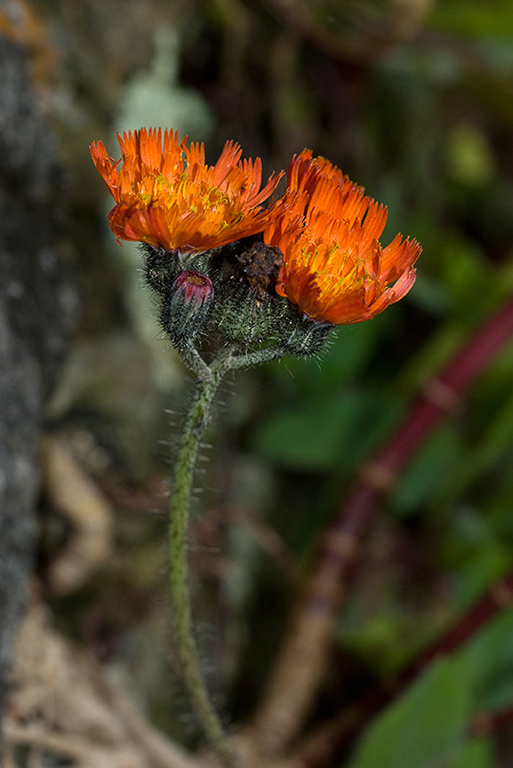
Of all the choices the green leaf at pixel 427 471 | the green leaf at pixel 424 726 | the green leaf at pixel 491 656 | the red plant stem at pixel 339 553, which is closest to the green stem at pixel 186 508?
the green leaf at pixel 424 726

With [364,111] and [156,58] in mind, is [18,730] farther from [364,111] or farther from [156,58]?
[364,111]

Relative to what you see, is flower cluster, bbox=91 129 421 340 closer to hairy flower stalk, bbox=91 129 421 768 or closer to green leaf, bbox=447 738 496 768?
hairy flower stalk, bbox=91 129 421 768

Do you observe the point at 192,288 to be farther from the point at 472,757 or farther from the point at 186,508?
the point at 472,757

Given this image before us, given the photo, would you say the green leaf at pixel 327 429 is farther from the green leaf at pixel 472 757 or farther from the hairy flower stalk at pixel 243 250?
the hairy flower stalk at pixel 243 250

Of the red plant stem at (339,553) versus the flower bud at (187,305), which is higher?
the flower bud at (187,305)

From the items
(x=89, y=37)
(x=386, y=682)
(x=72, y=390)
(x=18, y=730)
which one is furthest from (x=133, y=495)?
(x=89, y=37)

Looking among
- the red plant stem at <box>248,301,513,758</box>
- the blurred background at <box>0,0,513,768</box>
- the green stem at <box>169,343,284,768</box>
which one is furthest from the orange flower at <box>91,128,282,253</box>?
the red plant stem at <box>248,301,513,758</box>

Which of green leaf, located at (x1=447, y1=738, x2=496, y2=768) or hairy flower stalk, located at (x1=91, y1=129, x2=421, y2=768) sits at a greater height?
hairy flower stalk, located at (x1=91, y1=129, x2=421, y2=768)

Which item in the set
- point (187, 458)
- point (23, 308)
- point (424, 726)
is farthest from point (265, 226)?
point (424, 726)
